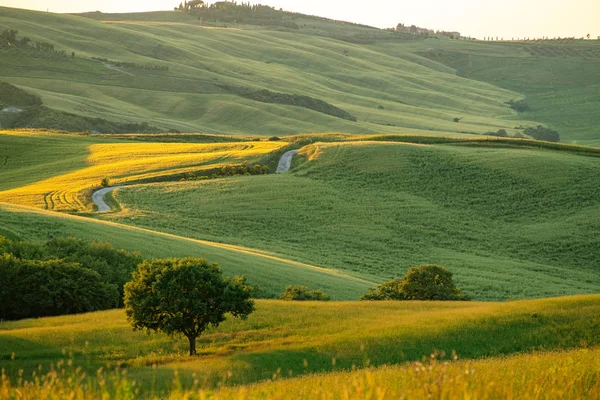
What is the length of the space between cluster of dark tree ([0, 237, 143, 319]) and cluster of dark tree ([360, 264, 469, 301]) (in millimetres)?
11224

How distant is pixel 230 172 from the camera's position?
245ft

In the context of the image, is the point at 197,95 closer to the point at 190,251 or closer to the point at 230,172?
the point at 230,172

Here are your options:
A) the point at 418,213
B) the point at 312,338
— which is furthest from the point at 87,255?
the point at 418,213

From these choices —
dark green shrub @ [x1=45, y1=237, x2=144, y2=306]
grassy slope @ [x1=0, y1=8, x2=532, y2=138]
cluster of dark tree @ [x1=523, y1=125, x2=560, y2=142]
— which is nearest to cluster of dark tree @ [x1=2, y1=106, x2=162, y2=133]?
grassy slope @ [x1=0, y1=8, x2=532, y2=138]

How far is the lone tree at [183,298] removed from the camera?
23.7 metres

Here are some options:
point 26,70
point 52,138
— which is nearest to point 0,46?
point 26,70

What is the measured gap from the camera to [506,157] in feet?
254

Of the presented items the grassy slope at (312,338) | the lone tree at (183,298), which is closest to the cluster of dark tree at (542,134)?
the grassy slope at (312,338)

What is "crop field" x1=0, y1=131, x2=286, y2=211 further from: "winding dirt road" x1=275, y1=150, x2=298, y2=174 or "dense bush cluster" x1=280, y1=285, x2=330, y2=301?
"dense bush cluster" x1=280, y1=285, x2=330, y2=301

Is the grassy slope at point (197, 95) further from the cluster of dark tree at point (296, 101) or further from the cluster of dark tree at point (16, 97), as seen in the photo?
the cluster of dark tree at point (296, 101)

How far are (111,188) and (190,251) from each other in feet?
92.0

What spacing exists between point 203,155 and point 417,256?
104 feet

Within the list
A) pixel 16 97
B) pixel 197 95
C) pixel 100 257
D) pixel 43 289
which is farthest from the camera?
pixel 197 95

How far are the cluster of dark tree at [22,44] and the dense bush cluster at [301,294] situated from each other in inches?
5742
